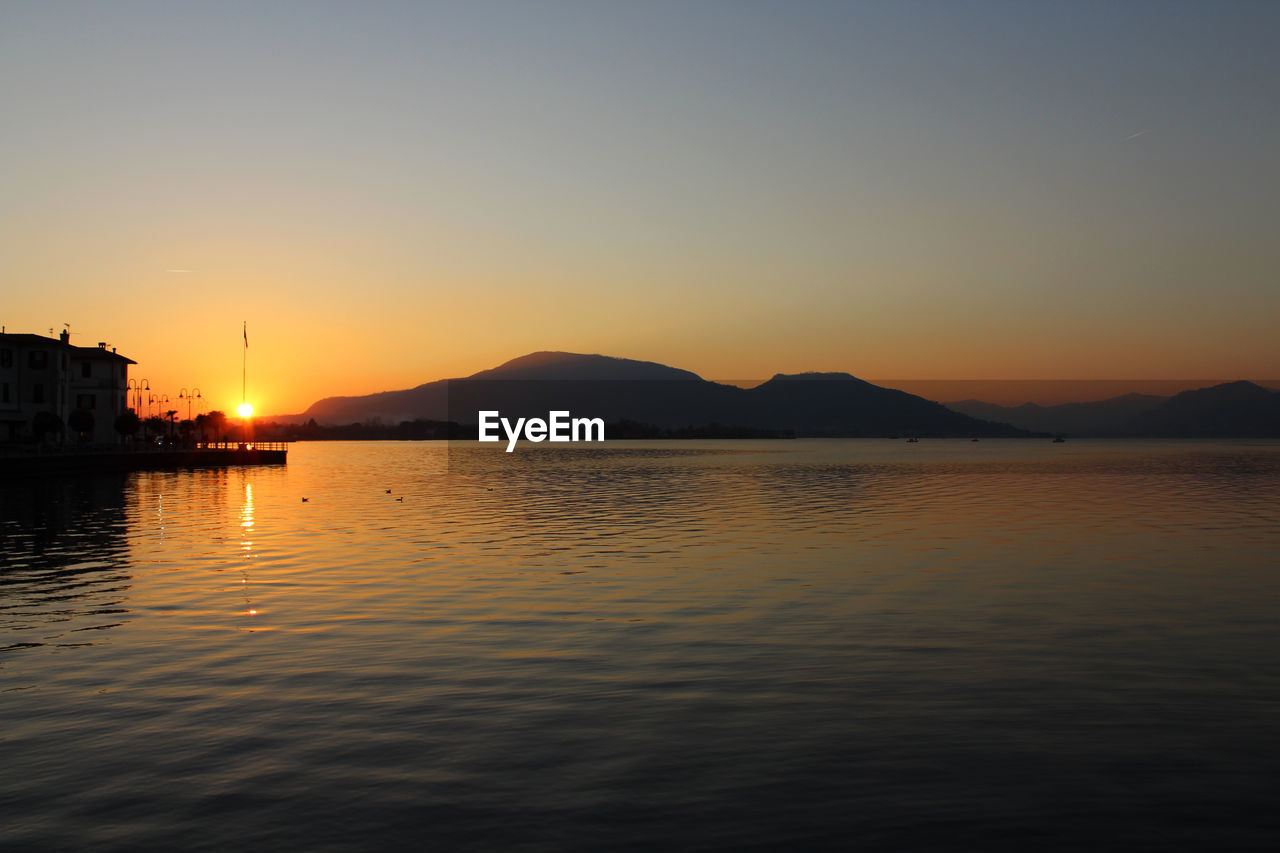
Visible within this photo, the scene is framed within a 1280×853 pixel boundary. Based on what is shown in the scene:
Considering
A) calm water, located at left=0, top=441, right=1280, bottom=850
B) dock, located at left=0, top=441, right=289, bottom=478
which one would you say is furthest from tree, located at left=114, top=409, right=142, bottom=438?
calm water, located at left=0, top=441, right=1280, bottom=850

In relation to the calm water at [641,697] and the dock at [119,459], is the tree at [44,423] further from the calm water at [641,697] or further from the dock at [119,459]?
the calm water at [641,697]

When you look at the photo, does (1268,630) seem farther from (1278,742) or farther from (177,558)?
(177,558)

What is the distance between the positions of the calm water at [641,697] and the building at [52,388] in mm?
88746

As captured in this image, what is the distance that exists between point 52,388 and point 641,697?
12316cm

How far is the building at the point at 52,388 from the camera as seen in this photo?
11100cm

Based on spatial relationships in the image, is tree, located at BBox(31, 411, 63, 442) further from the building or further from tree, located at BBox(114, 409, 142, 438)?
tree, located at BBox(114, 409, 142, 438)

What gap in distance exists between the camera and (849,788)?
1160cm

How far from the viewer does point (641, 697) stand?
1582 cm

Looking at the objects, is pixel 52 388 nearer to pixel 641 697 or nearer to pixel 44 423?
pixel 44 423

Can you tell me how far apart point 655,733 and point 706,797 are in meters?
2.55

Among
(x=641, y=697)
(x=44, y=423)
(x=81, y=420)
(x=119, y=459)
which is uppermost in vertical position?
(x=81, y=420)

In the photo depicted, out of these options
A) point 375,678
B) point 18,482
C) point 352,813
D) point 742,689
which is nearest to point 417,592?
point 375,678

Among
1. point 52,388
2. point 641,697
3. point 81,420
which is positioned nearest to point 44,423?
point 81,420

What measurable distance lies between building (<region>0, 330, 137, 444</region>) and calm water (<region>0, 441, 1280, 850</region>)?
88.7 metres
